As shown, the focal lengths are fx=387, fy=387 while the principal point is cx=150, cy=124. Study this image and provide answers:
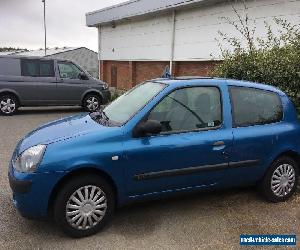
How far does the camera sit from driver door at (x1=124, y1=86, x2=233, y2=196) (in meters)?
4.02

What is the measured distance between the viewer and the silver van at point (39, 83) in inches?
480

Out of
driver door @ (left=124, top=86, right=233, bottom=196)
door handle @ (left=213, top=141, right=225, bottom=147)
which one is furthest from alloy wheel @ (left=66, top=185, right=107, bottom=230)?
door handle @ (left=213, top=141, right=225, bottom=147)

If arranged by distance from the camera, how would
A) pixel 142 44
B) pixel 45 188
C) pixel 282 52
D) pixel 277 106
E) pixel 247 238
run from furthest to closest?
pixel 142 44 → pixel 282 52 → pixel 277 106 → pixel 247 238 → pixel 45 188

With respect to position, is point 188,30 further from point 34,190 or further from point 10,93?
point 34,190

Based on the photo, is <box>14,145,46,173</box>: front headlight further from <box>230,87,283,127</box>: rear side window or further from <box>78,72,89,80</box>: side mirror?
<box>78,72,89,80</box>: side mirror

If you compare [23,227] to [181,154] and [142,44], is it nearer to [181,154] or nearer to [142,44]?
[181,154]

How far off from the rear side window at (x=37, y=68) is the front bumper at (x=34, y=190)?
918cm

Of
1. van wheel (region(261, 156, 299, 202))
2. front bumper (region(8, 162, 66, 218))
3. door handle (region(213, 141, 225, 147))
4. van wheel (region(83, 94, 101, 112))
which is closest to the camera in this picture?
front bumper (region(8, 162, 66, 218))

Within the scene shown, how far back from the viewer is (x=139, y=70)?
1898 cm

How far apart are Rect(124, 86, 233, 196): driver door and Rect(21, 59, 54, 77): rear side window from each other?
8.99m

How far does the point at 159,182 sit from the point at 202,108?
3.29 feet

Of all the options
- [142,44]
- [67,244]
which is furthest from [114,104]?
[142,44]

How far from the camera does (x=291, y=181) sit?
497cm

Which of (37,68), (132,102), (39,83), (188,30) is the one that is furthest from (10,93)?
(132,102)
